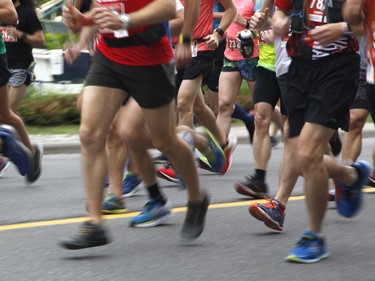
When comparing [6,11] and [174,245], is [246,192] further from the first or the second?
[6,11]

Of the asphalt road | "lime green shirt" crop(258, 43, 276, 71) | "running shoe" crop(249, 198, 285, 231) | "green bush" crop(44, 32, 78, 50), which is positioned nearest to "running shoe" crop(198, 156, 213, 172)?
the asphalt road

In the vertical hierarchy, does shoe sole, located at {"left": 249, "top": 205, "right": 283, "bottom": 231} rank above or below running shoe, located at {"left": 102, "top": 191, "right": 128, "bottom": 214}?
above

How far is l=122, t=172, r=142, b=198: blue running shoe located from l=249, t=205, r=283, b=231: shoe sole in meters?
1.79

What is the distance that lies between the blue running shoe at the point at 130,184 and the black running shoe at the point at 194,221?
176 cm

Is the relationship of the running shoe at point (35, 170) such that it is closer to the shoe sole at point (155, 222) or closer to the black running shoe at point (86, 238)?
the shoe sole at point (155, 222)

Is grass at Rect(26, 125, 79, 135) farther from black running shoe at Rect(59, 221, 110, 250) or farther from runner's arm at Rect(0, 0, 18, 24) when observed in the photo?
black running shoe at Rect(59, 221, 110, 250)

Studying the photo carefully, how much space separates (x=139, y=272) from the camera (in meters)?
5.47

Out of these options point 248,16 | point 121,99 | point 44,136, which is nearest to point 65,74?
point 44,136

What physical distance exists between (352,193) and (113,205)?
5.56 ft

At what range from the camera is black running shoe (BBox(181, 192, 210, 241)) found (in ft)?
20.5

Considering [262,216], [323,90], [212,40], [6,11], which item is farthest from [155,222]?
[212,40]

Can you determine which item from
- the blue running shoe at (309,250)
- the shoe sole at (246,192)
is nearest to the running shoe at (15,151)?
the shoe sole at (246,192)

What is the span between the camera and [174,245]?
6.21 metres

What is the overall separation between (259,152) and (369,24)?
9.80ft
